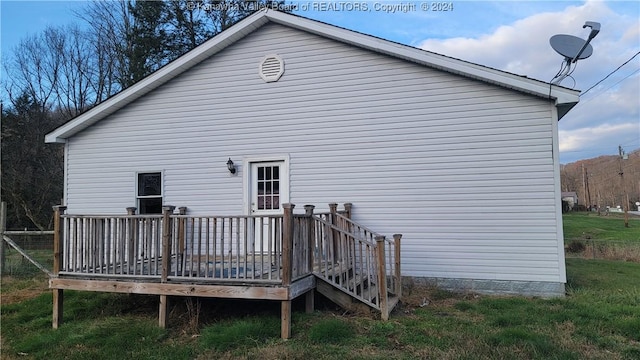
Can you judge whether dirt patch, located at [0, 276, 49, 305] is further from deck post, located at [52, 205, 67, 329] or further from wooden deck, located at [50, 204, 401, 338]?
wooden deck, located at [50, 204, 401, 338]

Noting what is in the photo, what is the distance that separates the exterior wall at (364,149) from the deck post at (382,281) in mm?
2137

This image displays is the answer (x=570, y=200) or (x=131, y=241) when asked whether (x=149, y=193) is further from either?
(x=570, y=200)

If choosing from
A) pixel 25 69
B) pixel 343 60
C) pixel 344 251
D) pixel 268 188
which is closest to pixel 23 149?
pixel 25 69

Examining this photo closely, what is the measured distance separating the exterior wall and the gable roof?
0.18m

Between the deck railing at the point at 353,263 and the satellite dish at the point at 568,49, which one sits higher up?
the satellite dish at the point at 568,49

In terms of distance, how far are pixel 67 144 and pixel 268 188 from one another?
5152 mm

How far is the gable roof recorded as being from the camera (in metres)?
6.94

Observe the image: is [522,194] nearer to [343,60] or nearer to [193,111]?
[343,60]

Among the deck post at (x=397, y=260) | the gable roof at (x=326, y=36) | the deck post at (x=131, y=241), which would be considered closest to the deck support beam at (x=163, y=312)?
the deck post at (x=131, y=241)

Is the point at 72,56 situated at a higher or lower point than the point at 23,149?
higher

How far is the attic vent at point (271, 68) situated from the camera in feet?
28.3

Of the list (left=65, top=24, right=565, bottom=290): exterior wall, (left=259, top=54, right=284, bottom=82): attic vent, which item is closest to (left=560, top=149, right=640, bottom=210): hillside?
(left=65, top=24, right=565, bottom=290): exterior wall

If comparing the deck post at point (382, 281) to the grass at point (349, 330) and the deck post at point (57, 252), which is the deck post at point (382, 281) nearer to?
the grass at point (349, 330)

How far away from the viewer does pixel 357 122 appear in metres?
8.10
